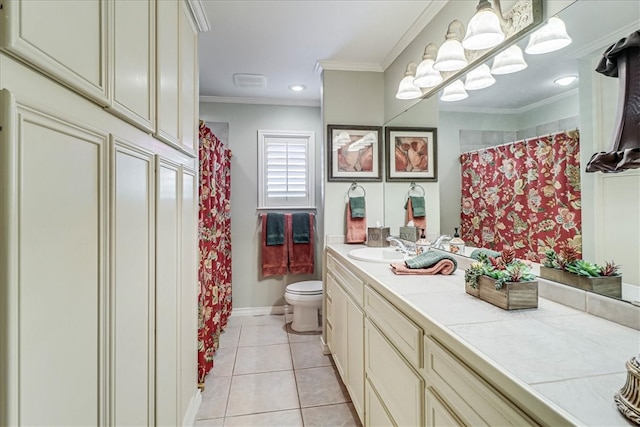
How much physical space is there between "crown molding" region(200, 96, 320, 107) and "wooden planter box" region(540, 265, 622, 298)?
2.94m

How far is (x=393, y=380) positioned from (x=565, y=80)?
1.30 m

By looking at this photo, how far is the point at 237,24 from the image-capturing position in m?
2.03

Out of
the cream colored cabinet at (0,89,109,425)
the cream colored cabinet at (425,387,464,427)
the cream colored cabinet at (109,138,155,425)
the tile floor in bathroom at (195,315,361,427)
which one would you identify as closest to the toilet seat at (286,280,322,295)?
the tile floor in bathroom at (195,315,361,427)

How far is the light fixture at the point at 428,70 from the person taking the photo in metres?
1.84

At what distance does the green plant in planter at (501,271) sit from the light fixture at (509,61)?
2.83ft

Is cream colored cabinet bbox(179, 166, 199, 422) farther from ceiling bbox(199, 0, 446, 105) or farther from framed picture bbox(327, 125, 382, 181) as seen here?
framed picture bbox(327, 125, 382, 181)

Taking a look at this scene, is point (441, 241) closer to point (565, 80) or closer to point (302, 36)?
point (565, 80)

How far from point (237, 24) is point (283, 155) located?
1553 millimetres

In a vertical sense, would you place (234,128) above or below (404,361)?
above

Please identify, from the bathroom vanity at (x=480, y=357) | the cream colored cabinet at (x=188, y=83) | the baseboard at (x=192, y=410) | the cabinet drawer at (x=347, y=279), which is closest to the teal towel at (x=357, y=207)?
the cabinet drawer at (x=347, y=279)

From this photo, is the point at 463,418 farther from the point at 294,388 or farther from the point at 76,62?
the point at 294,388

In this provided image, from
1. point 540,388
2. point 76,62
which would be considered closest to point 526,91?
point 540,388

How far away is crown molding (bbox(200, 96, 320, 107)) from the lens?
10.9 feet

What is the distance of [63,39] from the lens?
67 cm
